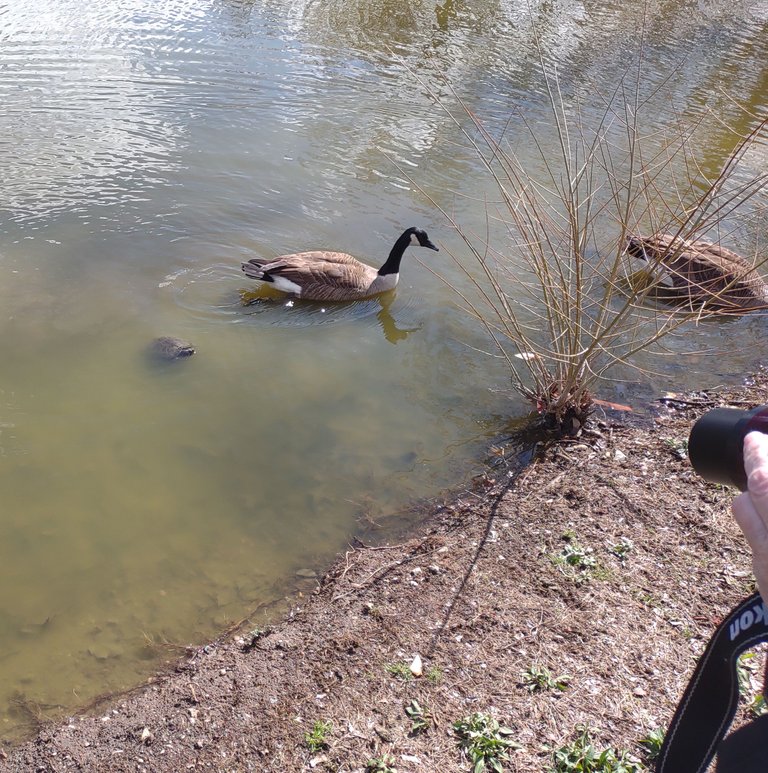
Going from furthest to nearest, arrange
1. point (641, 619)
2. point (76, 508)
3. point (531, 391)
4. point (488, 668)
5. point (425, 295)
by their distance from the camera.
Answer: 1. point (425, 295)
2. point (531, 391)
3. point (76, 508)
4. point (641, 619)
5. point (488, 668)

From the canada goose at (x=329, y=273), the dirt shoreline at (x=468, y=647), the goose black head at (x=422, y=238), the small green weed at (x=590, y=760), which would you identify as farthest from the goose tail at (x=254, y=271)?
the small green weed at (x=590, y=760)

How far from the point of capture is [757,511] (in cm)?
155

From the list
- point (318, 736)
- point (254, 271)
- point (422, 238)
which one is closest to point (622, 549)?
point (318, 736)

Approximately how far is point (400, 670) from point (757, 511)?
8.72 ft

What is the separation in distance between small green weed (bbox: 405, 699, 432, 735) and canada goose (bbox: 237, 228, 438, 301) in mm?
5029

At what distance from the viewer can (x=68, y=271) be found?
7605 mm

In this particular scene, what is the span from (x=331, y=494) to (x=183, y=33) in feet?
36.4

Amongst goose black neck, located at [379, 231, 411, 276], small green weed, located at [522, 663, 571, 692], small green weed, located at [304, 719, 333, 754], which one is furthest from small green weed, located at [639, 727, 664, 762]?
goose black neck, located at [379, 231, 411, 276]

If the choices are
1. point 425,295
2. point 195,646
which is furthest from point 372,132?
point 195,646

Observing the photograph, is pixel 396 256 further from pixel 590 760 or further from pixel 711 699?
pixel 711 699

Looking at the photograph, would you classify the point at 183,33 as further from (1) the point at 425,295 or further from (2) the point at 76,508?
(2) the point at 76,508

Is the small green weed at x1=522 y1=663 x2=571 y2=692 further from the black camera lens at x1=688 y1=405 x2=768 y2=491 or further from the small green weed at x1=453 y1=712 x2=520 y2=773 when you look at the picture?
the black camera lens at x1=688 y1=405 x2=768 y2=491

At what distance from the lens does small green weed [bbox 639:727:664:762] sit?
3.29 meters

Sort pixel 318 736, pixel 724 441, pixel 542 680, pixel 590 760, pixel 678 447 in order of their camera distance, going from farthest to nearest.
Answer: pixel 678 447 → pixel 542 680 → pixel 318 736 → pixel 590 760 → pixel 724 441
